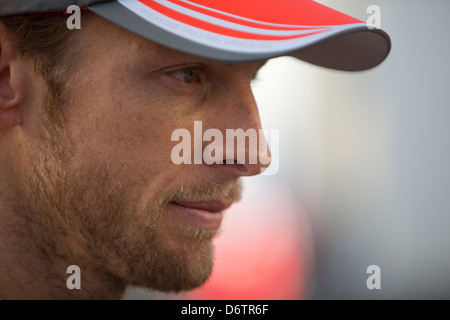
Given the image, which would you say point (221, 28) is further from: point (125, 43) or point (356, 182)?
point (356, 182)

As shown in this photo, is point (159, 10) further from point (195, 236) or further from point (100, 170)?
point (195, 236)

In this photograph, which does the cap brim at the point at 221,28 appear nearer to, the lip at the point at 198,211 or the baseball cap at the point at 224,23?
the baseball cap at the point at 224,23

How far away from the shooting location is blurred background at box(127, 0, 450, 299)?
3.90m

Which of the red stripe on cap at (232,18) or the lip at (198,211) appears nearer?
the red stripe on cap at (232,18)

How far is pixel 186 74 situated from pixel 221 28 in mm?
177

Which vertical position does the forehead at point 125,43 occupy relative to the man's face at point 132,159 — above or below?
above

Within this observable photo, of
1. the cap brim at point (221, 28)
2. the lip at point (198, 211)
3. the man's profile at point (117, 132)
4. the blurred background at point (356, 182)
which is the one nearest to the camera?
the cap brim at point (221, 28)

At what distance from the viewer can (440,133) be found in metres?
4.25

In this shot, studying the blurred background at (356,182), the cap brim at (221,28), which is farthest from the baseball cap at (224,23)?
the blurred background at (356,182)

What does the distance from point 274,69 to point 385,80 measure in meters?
1.16

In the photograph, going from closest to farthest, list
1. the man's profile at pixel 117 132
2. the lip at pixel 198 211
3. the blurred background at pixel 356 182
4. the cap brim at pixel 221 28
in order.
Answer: the cap brim at pixel 221 28, the man's profile at pixel 117 132, the lip at pixel 198 211, the blurred background at pixel 356 182

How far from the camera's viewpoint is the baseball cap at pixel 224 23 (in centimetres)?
108

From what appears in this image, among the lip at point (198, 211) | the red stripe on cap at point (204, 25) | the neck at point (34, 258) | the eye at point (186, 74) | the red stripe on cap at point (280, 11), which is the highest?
the red stripe on cap at point (280, 11)

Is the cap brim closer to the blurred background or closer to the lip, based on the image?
the lip
